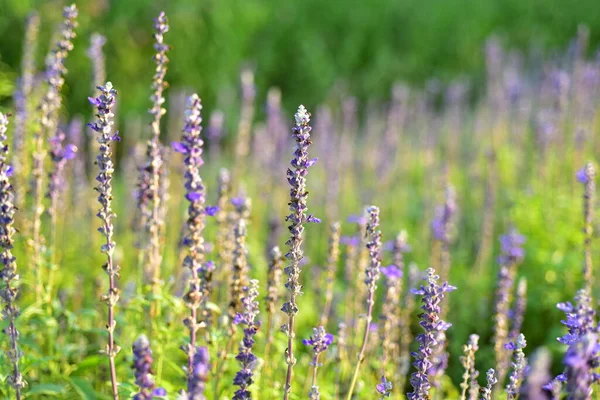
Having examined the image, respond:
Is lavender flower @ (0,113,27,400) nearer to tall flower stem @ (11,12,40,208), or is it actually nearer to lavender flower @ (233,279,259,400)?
lavender flower @ (233,279,259,400)

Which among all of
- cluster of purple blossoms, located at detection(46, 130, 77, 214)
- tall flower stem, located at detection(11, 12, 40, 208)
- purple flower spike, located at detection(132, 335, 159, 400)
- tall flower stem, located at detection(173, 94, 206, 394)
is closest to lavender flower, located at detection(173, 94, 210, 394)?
tall flower stem, located at detection(173, 94, 206, 394)

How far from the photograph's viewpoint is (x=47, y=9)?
34.8 feet

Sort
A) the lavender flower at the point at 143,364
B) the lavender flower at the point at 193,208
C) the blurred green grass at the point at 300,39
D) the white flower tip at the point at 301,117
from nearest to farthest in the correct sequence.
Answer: the lavender flower at the point at 143,364, the white flower tip at the point at 301,117, the lavender flower at the point at 193,208, the blurred green grass at the point at 300,39

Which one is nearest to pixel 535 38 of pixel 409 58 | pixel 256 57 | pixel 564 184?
pixel 409 58

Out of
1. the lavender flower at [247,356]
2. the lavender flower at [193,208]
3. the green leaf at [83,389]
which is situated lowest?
the green leaf at [83,389]

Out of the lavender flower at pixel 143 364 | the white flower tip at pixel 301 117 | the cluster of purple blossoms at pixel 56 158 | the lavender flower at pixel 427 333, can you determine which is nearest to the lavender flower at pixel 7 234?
the lavender flower at pixel 143 364

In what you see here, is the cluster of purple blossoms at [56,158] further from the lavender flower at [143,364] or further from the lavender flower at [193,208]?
the lavender flower at [143,364]

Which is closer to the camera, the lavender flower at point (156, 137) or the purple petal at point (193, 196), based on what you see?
the purple petal at point (193, 196)

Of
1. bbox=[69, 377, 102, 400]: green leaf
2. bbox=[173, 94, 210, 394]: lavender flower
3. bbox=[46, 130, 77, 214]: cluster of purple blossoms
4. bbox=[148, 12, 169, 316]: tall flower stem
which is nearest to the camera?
bbox=[173, 94, 210, 394]: lavender flower

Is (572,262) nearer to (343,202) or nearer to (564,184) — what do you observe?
(564,184)

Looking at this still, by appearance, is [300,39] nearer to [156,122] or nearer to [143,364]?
[156,122]

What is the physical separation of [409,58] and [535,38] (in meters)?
3.05

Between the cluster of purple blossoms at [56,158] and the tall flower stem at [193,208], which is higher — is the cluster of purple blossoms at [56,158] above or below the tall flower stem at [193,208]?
above

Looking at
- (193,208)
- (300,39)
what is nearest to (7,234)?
(193,208)
